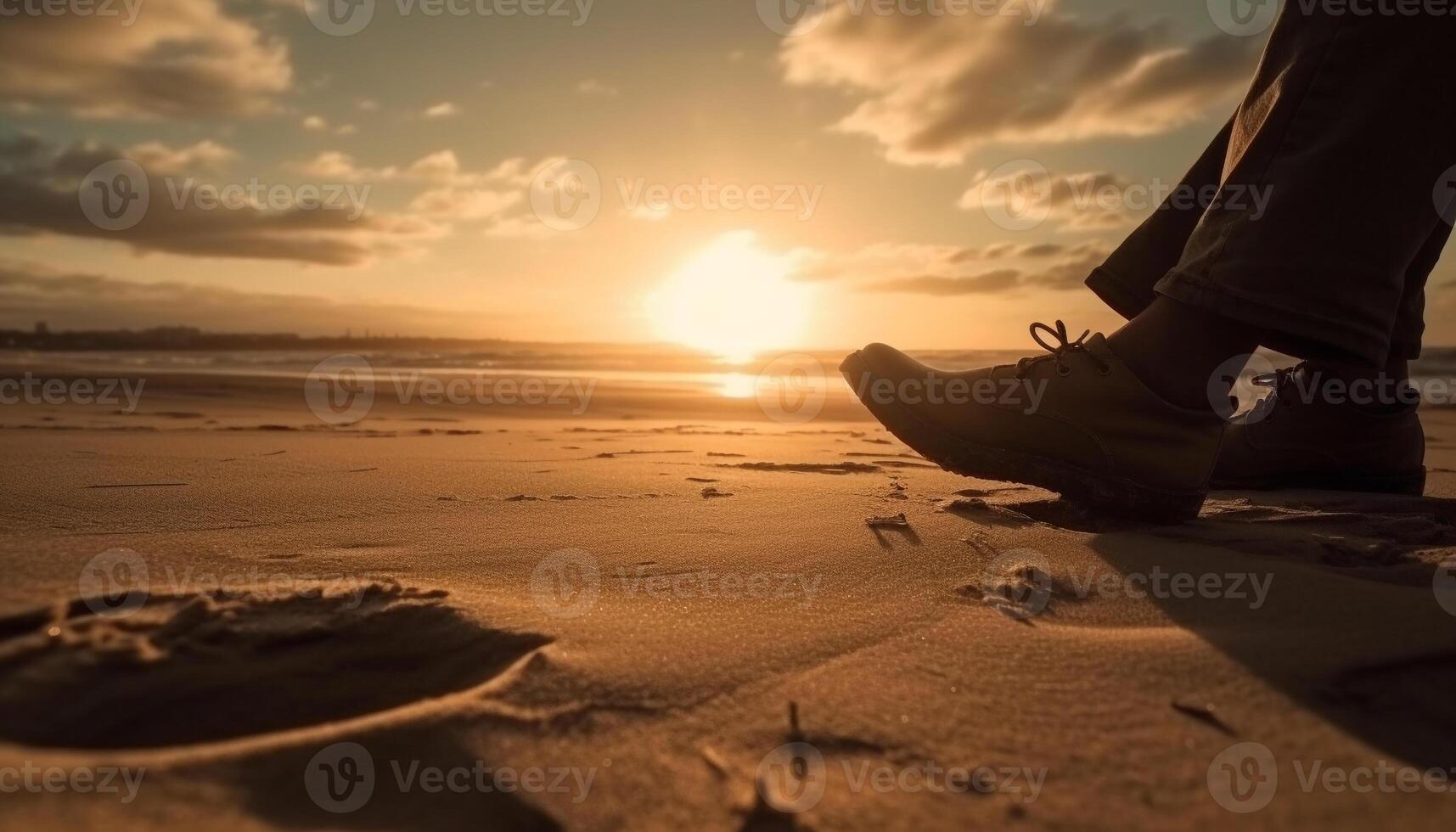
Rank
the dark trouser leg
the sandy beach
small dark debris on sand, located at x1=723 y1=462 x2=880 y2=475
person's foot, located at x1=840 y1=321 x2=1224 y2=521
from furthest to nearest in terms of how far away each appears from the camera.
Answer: small dark debris on sand, located at x1=723 y1=462 x2=880 y2=475 < person's foot, located at x1=840 y1=321 x2=1224 y2=521 < the dark trouser leg < the sandy beach

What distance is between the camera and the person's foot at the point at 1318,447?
79.2 inches

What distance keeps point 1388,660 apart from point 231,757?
1077mm

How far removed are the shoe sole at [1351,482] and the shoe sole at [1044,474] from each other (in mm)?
743

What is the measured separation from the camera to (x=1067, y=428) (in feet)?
5.19

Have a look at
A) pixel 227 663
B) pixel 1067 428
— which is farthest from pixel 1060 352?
pixel 227 663

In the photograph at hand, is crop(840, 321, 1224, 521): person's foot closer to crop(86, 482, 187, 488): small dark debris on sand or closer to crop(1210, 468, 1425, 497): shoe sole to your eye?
crop(1210, 468, 1425, 497): shoe sole

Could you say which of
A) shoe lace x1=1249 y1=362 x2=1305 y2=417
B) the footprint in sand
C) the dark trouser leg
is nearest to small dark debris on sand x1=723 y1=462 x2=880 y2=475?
shoe lace x1=1249 y1=362 x2=1305 y2=417

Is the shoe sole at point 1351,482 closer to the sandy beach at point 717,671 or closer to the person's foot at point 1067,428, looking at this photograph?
the sandy beach at point 717,671

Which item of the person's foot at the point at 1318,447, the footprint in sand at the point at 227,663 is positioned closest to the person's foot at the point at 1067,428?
the person's foot at the point at 1318,447

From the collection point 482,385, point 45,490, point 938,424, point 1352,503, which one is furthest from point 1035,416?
point 482,385

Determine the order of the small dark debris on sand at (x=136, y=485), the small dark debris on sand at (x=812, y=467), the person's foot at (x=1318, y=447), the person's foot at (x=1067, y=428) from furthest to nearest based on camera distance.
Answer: the small dark debris on sand at (x=812, y=467) < the person's foot at (x=1318, y=447) < the small dark debris on sand at (x=136, y=485) < the person's foot at (x=1067, y=428)

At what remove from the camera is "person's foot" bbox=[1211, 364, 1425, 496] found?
2.01 m

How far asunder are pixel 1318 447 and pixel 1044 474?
3.23ft

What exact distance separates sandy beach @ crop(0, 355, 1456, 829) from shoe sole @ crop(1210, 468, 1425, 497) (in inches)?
20.7
